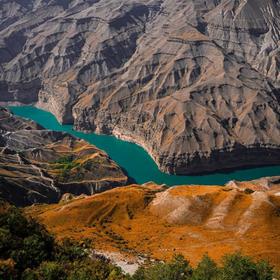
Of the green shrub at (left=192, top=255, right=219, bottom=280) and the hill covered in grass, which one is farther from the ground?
the hill covered in grass

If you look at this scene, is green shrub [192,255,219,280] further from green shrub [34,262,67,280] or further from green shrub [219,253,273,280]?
green shrub [34,262,67,280]

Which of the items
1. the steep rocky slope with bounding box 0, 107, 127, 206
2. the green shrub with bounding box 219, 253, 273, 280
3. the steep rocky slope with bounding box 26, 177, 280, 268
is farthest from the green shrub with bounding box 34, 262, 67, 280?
the steep rocky slope with bounding box 0, 107, 127, 206

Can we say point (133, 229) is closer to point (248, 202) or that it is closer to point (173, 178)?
point (248, 202)

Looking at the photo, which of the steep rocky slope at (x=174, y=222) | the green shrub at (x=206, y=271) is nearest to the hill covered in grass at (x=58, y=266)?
the green shrub at (x=206, y=271)

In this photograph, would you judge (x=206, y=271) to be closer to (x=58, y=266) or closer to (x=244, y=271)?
(x=244, y=271)

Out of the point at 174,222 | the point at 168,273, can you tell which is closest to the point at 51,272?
the point at 168,273

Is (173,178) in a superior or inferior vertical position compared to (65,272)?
inferior

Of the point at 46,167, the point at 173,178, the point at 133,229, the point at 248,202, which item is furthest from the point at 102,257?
the point at 173,178
